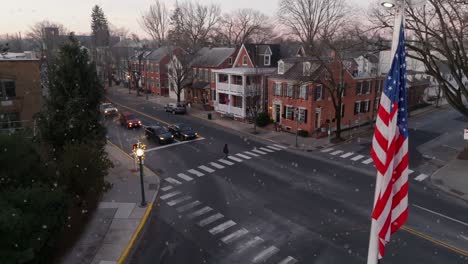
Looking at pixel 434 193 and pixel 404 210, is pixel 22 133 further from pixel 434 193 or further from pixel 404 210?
pixel 434 193

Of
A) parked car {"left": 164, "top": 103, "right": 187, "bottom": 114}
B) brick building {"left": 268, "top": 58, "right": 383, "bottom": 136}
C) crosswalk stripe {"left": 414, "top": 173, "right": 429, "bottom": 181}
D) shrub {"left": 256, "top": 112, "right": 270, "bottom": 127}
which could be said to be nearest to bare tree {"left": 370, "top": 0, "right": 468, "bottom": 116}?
crosswalk stripe {"left": 414, "top": 173, "right": 429, "bottom": 181}

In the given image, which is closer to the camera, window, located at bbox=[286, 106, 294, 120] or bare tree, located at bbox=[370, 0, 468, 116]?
bare tree, located at bbox=[370, 0, 468, 116]

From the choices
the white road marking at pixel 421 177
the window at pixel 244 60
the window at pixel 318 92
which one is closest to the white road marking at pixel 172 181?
the white road marking at pixel 421 177

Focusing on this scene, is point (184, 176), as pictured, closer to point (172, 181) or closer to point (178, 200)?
point (172, 181)

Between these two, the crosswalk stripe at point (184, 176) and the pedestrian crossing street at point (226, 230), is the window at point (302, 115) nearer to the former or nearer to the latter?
the crosswalk stripe at point (184, 176)

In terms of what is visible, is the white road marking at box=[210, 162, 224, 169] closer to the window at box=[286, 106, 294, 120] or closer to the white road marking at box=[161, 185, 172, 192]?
the white road marking at box=[161, 185, 172, 192]

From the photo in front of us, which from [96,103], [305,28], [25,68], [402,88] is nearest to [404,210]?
[402,88]

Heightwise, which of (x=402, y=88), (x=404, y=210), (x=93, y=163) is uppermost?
(x=402, y=88)
